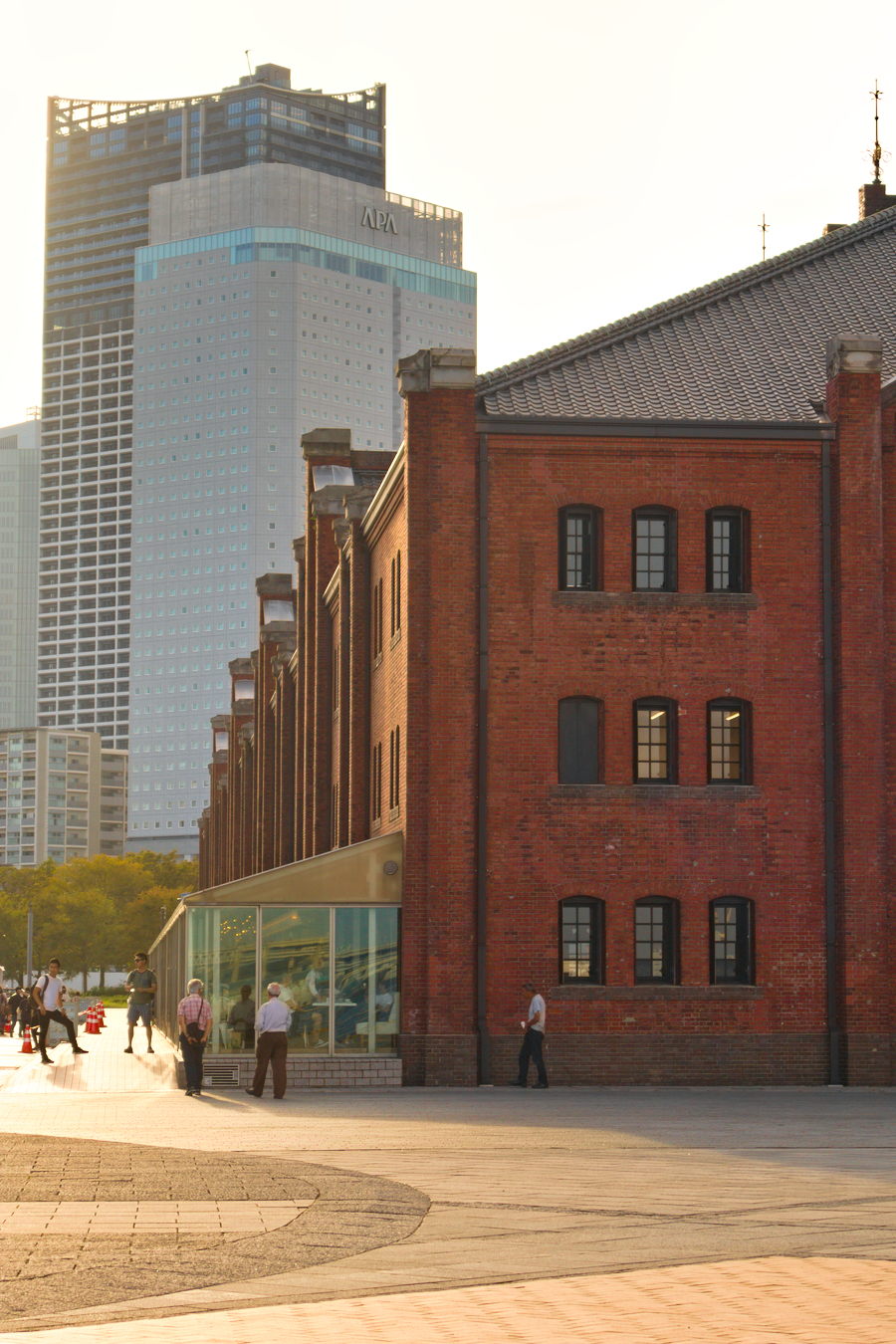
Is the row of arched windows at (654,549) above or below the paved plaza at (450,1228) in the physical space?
above

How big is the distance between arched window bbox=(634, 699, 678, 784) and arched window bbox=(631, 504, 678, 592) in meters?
1.96

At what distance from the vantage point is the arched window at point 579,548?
32.7 m

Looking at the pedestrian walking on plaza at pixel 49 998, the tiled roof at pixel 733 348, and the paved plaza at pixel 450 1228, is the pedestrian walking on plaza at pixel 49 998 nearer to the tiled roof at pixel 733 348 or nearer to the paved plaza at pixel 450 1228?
the paved plaza at pixel 450 1228

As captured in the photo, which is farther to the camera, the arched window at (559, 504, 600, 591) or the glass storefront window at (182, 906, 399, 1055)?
the arched window at (559, 504, 600, 591)

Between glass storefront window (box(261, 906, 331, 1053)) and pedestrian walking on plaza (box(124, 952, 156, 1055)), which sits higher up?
glass storefront window (box(261, 906, 331, 1053))

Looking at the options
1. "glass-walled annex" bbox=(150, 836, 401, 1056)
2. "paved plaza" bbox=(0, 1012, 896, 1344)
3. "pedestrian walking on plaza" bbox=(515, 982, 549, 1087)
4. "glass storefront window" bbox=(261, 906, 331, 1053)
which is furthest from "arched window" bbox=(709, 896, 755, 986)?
"paved plaza" bbox=(0, 1012, 896, 1344)

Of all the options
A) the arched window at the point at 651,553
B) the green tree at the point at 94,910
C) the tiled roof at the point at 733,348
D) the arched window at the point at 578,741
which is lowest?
the green tree at the point at 94,910

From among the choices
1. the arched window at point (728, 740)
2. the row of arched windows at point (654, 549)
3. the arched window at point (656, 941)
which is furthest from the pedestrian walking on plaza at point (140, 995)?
the arched window at point (728, 740)

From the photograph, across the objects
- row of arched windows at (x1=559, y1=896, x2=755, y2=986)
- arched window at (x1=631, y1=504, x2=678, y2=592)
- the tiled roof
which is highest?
the tiled roof

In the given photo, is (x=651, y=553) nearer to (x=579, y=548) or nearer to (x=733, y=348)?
(x=579, y=548)

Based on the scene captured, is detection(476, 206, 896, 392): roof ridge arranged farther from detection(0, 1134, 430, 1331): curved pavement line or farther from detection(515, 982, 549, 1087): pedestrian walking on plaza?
detection(0, 1134, 430, 1331): curved pavement line

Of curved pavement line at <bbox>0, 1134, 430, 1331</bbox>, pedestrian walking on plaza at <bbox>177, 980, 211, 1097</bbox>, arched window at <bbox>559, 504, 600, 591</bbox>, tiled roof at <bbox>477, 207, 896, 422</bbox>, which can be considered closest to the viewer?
curved pavement line at <bbox>0, 1134, 430, 1331</bbox>

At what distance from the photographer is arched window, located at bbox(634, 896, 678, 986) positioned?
1254 inches

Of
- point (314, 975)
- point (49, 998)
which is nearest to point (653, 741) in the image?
point (314, 975)
